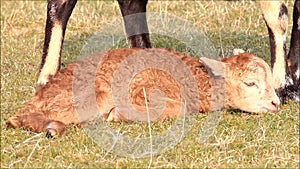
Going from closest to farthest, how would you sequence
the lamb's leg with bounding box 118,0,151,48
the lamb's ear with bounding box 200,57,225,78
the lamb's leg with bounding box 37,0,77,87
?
1. the lamb's ear with bounding box 200,57,225,78
2. the lamb's leg with bounding box 37,0,77,87
3. the lamb's leg with bounding box 118,0,151,48

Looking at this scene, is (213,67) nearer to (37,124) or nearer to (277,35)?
(277,35)

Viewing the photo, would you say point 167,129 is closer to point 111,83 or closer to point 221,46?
point 111,83

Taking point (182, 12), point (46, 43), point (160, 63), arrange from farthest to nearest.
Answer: point (182, 12) < point (46, 43) < point (160, 63)

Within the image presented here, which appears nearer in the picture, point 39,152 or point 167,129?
point 39,152

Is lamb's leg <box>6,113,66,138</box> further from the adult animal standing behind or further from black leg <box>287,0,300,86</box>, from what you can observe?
black leg <box>287,0,300,86</box>

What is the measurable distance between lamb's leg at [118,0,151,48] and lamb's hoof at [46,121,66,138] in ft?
9.27

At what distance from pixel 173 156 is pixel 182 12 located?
18.9 feet

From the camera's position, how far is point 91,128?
6191 mm

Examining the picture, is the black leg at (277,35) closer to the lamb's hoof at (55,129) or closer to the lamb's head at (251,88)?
the lamb's head at (251,88)

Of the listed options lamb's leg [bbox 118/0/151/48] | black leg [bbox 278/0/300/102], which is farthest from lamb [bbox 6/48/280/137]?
lamb's leg [bbox 118/0/151/48]

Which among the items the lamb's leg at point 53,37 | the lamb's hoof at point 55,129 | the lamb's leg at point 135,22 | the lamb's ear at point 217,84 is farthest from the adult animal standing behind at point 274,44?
the lamb's leg at point 135,22

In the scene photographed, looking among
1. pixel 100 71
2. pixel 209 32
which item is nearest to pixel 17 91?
pixel 100 71

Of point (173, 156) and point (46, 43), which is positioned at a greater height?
point (46, 43)

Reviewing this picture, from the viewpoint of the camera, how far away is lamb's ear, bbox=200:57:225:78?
6.55 m
